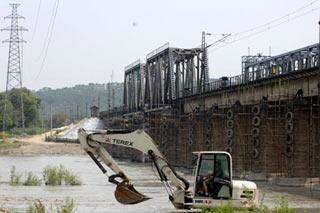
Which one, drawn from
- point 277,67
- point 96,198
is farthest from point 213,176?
point 277,67

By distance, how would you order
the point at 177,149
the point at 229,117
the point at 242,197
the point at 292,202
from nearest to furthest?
the point at 242,197, the point at 292,202, the point at 229,117, the point at 177,149

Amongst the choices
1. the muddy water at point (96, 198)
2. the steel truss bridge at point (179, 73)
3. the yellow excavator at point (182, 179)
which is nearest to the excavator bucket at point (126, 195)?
the yellow excavator at point (182, 179)

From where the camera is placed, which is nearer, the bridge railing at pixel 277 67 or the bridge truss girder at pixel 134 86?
the bridge railing at pixel 277 67

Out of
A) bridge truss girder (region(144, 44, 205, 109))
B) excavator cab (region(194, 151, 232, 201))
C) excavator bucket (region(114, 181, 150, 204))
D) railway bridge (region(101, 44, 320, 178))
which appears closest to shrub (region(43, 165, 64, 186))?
railway bridge (region(101, 44, 320, 178))

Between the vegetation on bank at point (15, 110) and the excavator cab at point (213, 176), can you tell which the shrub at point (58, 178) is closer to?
the excavator cab at point (213, 176)

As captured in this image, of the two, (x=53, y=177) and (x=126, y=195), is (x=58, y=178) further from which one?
(x=126, y=195)

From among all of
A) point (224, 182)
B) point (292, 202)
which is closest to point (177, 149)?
point (292, 202)

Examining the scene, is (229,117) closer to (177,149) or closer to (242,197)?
(177,149)

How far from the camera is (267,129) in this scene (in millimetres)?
53219

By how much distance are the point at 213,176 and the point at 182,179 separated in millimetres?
1339

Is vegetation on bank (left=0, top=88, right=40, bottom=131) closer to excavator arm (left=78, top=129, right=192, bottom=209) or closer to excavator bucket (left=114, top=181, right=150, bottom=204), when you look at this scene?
excavator arm (left=78, top=129, right=192, bottom=209)

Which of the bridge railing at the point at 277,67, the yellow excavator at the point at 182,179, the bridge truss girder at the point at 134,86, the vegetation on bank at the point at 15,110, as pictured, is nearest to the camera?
the yellow excavator at the point at 182,179

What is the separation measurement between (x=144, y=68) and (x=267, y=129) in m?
80.4

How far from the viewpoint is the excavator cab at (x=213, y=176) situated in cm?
2142
